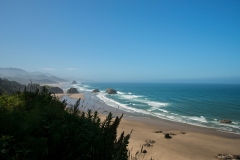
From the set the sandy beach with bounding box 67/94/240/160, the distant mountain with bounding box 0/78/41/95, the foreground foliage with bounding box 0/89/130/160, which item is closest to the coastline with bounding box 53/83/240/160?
the sandy beach with bounding box 67/94/240/160

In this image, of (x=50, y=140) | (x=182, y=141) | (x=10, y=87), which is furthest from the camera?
(x=10, y=87)

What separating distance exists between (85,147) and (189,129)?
27084mm

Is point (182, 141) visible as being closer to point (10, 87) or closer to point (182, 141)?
point (182, 141)

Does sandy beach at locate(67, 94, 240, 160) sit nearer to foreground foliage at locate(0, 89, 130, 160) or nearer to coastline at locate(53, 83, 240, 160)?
coastline at locate(53, 83, 240, 160)

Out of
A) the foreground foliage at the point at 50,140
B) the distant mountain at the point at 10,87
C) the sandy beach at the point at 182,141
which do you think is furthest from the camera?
the sandy beach at the point at 182,141

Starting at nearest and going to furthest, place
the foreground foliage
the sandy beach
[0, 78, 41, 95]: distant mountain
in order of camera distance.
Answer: the foreground foliage < [0, 78, 41, 95]: distant mountain < the sandy beach

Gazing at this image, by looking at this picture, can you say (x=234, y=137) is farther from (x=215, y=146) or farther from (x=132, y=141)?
(x=132, y=141)

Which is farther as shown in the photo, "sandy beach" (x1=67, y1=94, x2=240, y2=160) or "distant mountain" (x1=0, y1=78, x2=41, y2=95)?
"sandy beach" (x1=67, y1=94, x2=240, y2=160)

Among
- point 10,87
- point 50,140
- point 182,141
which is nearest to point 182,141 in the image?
point 182,141

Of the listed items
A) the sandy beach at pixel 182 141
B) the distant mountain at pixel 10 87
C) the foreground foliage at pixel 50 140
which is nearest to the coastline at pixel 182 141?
the sandy beach at pixel 182 141

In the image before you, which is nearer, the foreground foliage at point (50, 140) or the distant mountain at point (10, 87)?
the foreground foliage at point (50, 140)

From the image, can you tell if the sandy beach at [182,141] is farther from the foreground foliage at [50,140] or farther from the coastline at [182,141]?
the foreground foliage at [50,140]

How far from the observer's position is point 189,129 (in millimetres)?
26906

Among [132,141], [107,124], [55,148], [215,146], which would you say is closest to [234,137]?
[215,146]
